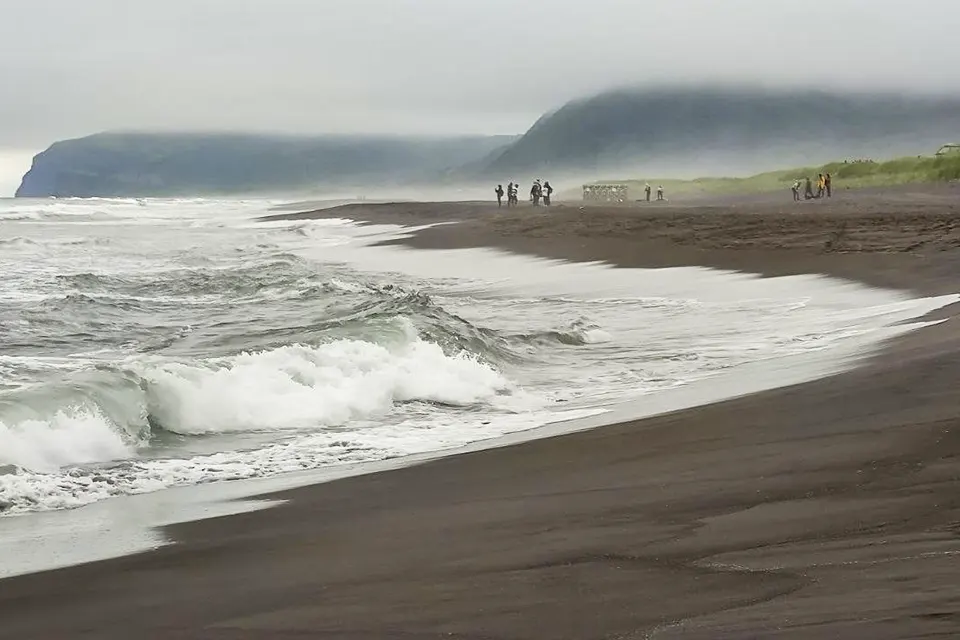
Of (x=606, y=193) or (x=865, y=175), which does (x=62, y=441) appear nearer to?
(x=865, y=175)

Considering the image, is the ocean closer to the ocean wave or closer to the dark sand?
the ocean wave

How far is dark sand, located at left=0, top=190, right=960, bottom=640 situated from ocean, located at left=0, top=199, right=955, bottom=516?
1.79m

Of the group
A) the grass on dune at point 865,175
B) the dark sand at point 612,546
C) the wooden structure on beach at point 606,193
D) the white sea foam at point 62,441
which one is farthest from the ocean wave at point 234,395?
the wooden structure on beach at point 606,193

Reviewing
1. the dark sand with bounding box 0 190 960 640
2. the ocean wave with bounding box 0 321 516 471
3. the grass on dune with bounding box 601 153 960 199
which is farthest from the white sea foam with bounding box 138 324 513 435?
the grass on dune with bounding box 601 153 960 199

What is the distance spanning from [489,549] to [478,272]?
25.7 metres

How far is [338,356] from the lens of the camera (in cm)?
1268

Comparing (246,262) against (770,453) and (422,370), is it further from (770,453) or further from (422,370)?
(770,453)

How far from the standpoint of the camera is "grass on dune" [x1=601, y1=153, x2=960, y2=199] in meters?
54.6

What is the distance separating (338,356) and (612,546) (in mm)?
7745

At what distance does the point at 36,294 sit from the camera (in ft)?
82.2

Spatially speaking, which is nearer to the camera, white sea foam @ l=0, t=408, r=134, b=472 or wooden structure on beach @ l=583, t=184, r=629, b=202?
white sea foam @ l=0, t=408, r=134, b=472

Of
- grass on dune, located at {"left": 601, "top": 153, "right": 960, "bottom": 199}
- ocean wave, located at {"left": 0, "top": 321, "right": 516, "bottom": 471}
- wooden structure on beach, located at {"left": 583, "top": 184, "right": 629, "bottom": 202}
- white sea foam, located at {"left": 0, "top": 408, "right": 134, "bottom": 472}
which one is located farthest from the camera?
wooden structure on beach, located at {"left": 583, "top": 184, "right": 629, "bottom": 202}

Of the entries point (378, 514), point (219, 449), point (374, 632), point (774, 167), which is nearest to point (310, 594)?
point (374, 632)

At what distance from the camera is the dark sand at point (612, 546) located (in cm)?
430
